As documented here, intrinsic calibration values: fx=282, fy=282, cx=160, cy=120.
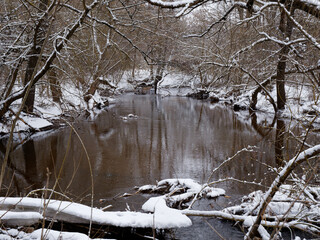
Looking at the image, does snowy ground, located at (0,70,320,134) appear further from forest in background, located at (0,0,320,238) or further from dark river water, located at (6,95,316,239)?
dark river water, located at (6,95,316,239)

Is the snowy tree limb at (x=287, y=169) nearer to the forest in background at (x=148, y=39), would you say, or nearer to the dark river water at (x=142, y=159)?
the forest in background at (x=148, y=39)

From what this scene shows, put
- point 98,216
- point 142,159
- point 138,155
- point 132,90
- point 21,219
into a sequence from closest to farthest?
point 21,219
point 98,216
point 142,159
point 138,155
point 132,90

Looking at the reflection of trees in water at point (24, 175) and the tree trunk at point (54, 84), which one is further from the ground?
the tree trunk at point (54, 84)

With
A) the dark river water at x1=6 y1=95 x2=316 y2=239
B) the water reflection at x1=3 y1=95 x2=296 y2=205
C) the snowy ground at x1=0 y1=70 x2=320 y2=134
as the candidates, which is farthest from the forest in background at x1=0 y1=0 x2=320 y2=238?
the water reflection at x1=3 y1=95 x2=296 y2=205

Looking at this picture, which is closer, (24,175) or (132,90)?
(24,175)

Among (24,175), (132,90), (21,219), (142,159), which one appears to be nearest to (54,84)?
(24,175)

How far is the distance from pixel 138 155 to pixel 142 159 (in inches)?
16.8

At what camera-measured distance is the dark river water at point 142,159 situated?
5156 mm

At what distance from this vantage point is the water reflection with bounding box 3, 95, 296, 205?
19.4 feet

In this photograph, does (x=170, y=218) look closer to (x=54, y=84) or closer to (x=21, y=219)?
(x=21, y=219)

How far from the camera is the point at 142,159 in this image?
299 inches

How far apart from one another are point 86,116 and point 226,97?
11656 millimetres

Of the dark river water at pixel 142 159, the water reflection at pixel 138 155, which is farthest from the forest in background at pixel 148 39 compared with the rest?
the water reflection at pixel 138 155

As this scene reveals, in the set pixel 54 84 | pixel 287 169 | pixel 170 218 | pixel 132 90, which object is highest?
pixel 54 84
